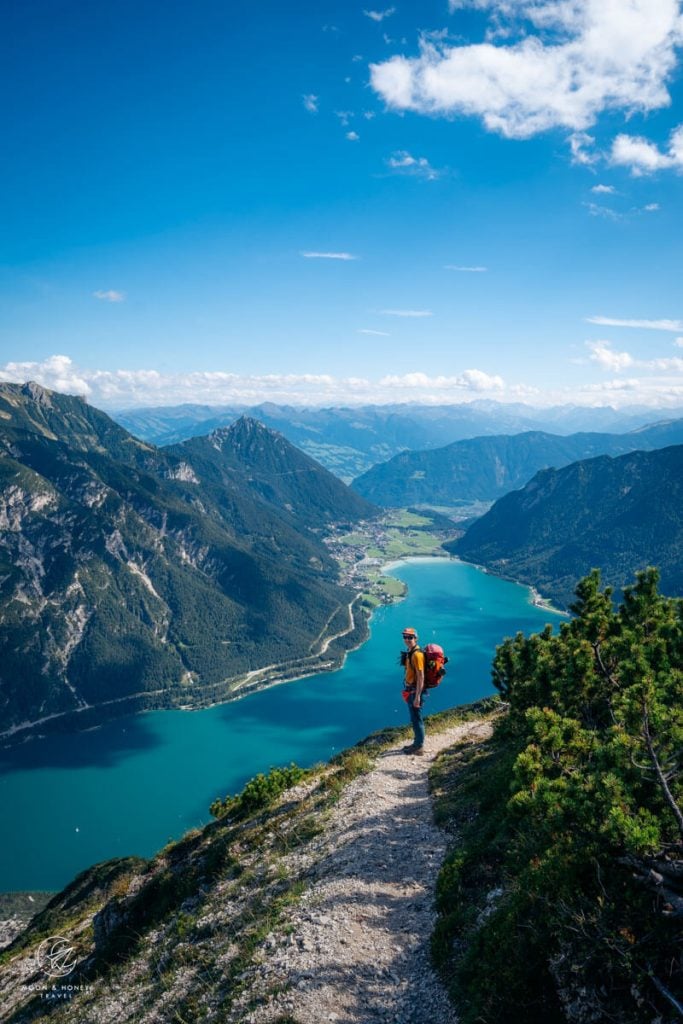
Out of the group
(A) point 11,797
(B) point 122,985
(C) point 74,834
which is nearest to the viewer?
(B) point 122,985

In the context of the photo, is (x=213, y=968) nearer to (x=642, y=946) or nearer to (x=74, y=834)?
(x=642, y=946)

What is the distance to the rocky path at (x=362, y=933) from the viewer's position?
12.1 metres

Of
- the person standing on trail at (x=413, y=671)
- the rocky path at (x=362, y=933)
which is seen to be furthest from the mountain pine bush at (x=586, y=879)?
the person standing on trail at (x=413, y=671)

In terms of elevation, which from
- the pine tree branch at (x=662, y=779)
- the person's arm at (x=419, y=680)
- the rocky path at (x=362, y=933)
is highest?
the pine tree branch at (x=662, y=779)

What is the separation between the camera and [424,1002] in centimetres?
1177

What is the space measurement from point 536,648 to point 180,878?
17.9 metres

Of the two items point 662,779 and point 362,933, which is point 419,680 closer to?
point 362,933

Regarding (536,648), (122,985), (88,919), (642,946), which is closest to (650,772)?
(642,946)

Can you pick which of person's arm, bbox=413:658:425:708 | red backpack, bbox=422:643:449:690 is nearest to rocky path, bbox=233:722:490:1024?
person's arm, bbox=413:658:425:708

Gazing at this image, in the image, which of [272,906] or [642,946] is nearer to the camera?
[642,946]

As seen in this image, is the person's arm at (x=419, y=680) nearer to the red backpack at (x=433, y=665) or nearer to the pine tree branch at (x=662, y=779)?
the red backpack at (x=433, y=665)

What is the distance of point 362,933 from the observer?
14305 mm

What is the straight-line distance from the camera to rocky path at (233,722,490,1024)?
39.7 feet

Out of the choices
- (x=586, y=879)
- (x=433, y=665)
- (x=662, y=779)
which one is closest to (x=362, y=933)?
(x=586, y=879)
